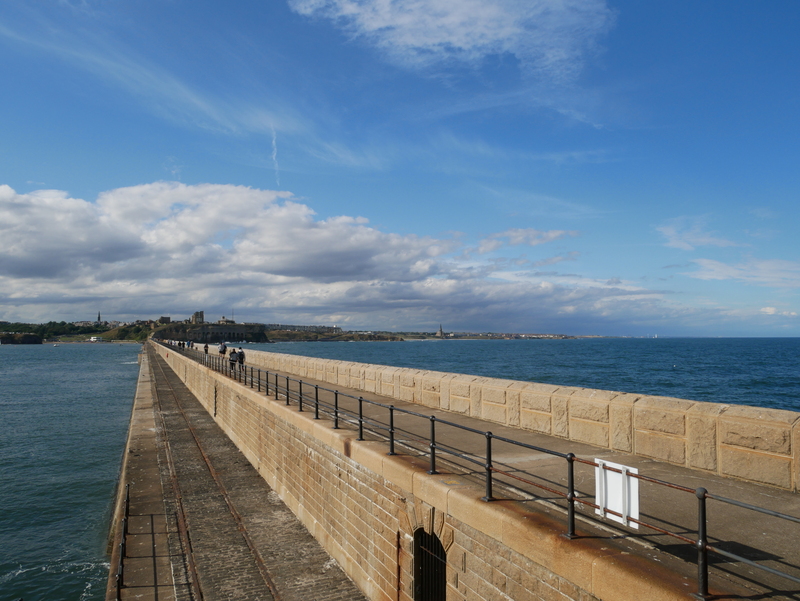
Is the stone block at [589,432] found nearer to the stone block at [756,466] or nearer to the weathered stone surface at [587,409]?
the weathered stone surface at [587,409]

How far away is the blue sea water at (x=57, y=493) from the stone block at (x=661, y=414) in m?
12.1

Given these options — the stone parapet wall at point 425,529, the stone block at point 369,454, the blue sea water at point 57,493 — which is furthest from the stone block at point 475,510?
the blue sea water at point 57,493

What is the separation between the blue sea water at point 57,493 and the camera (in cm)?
1253

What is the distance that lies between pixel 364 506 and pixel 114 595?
15.0ft

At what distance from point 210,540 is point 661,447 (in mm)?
9579

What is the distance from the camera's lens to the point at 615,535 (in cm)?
485

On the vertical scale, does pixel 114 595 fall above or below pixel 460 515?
below

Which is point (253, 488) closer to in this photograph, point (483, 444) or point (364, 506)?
point (364, 506)

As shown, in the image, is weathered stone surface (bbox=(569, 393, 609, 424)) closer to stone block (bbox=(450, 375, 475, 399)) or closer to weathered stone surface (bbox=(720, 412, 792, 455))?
weathered stone surface (bbox=(720, 412, 792, 455))

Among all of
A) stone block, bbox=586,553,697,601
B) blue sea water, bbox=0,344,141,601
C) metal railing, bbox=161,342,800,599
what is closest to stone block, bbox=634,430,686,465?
metal railing, bbox=161,342,800,599

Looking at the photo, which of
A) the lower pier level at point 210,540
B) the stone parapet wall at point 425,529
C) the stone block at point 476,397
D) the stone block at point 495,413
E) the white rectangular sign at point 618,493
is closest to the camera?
the stone parapet wall at point 425,529

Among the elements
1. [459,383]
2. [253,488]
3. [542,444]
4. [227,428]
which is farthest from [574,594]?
[227,428]

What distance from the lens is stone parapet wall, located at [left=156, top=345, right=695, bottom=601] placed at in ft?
14.4

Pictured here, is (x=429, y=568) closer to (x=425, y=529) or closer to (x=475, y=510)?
(x=425, y=529)
